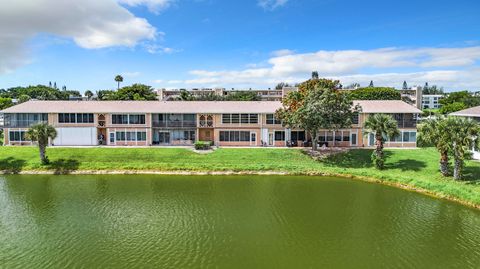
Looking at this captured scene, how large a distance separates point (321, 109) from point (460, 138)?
14807 mm

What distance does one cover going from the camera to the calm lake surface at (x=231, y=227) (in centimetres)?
1841

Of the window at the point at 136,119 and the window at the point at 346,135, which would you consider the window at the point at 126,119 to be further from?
the window at the point at 346,135

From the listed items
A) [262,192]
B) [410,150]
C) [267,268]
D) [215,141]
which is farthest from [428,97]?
[267,268]

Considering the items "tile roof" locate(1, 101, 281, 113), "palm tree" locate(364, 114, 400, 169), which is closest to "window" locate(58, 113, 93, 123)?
"tile roof" locate(1, 101, 281, 113)

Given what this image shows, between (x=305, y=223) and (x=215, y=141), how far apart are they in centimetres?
2826

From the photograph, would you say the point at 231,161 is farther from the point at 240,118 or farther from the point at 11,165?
the point at 11,165

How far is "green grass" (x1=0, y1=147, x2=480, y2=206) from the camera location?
37.1m

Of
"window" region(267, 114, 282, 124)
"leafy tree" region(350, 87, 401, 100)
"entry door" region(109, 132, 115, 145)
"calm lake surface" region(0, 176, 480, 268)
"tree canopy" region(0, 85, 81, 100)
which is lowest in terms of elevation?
"calm lake surface" region(0, 176, 480, 268)

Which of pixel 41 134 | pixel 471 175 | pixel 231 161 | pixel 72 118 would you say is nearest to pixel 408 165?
pixel 471 175

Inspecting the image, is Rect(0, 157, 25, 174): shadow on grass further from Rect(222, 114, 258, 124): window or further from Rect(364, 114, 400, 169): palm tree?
Rect(364, 114, 400, 169): palm tree

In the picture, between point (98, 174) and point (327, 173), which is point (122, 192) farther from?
point (327, 173)

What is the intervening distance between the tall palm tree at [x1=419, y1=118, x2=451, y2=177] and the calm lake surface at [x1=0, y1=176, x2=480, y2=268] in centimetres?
543

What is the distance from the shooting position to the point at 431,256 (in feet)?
62.0

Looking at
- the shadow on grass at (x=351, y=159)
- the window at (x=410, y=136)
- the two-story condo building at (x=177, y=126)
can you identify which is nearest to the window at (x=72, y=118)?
the two-story condo building at (x=177, y=126)
